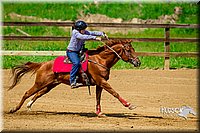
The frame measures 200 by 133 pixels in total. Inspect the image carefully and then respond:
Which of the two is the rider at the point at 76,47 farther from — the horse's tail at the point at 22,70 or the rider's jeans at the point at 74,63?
the horse's tail at the point at 22,70

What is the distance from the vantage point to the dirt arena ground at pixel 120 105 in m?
8.46

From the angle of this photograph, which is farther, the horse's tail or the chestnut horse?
the horse's tail

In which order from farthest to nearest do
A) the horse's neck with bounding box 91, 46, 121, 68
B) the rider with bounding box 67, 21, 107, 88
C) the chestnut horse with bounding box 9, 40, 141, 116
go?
the horse's neck with bounding box 91, 46, 121, 68 < the chestnut horse with bounding box 9, 40, 141, 116 < the rider with bounding box 67, 21, 107, 88

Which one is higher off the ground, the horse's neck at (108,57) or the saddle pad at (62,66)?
the horse's neck at (108,57)

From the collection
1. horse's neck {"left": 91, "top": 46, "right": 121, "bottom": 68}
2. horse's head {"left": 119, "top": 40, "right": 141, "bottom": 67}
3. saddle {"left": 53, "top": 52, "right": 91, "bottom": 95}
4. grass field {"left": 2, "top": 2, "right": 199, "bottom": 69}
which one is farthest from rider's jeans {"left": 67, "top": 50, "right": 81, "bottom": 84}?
grass field {"left": 2, "top": 2, "right": 199, "bottom": 69}

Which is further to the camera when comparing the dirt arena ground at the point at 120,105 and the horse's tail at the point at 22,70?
the horse's tail at the point at 22,70

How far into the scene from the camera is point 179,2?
2794 centimetres

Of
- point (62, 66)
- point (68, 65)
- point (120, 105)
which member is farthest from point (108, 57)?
point (120, 105)

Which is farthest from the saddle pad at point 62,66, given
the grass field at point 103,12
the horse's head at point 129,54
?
the grass field at point 103,12

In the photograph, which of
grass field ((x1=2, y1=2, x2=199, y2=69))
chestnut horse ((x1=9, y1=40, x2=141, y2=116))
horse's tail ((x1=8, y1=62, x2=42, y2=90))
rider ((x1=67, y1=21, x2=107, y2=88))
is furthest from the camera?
grass field ((x1=2, y1=2, x2=199, y2=69))

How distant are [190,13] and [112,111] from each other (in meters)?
17.7

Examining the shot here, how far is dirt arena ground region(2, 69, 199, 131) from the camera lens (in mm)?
8461

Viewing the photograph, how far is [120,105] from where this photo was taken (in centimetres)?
1075

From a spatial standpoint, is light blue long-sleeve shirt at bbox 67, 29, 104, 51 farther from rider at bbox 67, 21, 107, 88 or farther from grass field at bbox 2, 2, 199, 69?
grass field at bbox 2, 2, 199, 69
